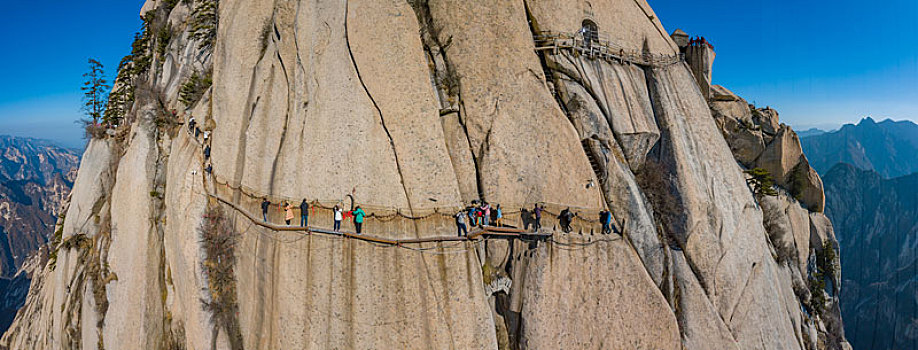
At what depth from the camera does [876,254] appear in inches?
4537

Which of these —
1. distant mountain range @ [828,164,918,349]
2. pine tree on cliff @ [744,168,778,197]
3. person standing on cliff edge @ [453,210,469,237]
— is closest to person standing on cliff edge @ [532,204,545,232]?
person standing on cliff edge @ [453,210,469,237]

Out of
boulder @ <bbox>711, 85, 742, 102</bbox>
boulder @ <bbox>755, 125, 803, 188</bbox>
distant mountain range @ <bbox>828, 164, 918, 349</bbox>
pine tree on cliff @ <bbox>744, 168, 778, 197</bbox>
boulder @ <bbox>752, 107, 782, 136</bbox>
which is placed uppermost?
boulder @ <bbox>711, 85, 742, 102</bbox>

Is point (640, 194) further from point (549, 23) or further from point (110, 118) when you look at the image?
point (110, 118)

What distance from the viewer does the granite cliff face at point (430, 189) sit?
15.4 metres

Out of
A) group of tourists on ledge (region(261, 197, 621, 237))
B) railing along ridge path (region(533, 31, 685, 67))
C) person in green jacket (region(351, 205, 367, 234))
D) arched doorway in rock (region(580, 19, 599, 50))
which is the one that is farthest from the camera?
arched doorway in rock (region(580, 19, 599, 50))

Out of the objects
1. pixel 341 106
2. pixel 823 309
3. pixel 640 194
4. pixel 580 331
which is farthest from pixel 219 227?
pixel 823 309

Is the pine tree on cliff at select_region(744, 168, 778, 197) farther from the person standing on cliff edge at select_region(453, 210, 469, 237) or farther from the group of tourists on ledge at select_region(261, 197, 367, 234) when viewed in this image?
the group of tourists on ledge at select_region(261, 197, 367, 234)

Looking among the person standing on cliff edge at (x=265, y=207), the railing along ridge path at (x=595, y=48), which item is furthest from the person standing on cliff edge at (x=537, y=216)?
the person standing on cliff edge at (x=265, y=207)

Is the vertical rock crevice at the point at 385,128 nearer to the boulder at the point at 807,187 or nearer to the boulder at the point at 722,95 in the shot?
the boulder at the point at 722,95

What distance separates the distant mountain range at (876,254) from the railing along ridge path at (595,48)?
99.1 m

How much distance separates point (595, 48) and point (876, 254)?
151871 millimetres

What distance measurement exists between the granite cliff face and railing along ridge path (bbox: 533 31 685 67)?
0.15m

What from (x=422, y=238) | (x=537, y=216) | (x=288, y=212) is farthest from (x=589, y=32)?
(x=288, y=212)

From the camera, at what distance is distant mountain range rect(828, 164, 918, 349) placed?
82500 millimetres
